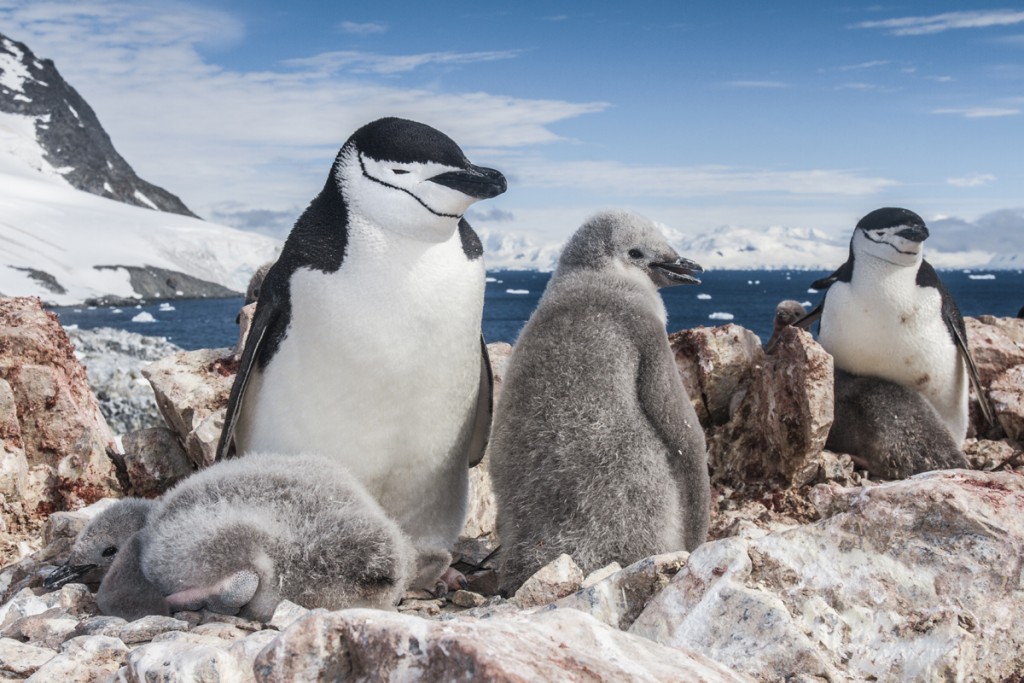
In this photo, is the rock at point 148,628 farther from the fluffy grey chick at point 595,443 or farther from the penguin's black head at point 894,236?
the penguin's black head at point 894,236

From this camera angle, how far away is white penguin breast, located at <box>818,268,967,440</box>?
6797mm

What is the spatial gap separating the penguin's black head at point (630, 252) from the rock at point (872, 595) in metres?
1.86

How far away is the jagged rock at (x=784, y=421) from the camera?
5.50 metres

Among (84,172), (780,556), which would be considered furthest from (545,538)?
(84,172)

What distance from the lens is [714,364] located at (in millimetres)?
6020

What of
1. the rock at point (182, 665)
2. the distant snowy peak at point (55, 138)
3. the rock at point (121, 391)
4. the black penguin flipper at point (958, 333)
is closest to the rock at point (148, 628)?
the rock at point (182, 665)

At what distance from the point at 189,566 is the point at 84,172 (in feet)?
436

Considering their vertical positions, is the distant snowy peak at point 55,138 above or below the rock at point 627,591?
above

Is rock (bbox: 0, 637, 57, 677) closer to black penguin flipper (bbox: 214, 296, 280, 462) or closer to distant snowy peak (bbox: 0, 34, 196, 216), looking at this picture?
black penguin flipper (bbox: 214, 296, 280, 462)

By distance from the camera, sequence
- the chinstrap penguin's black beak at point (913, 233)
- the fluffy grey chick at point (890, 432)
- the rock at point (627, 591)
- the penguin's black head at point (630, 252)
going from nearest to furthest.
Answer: the rock at point (627, 591) < the penguin's black head at point (630, 252) < the fluffy grey chick at point (890, 432) < the chinstrap penguin's black beak at point (913, 233)

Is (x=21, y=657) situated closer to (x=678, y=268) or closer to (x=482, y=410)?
(x=482, y=410)

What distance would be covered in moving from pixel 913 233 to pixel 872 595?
4562 millimetres

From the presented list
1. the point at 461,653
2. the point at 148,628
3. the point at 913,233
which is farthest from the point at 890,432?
the point at 461,653

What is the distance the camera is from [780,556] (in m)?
2.81
